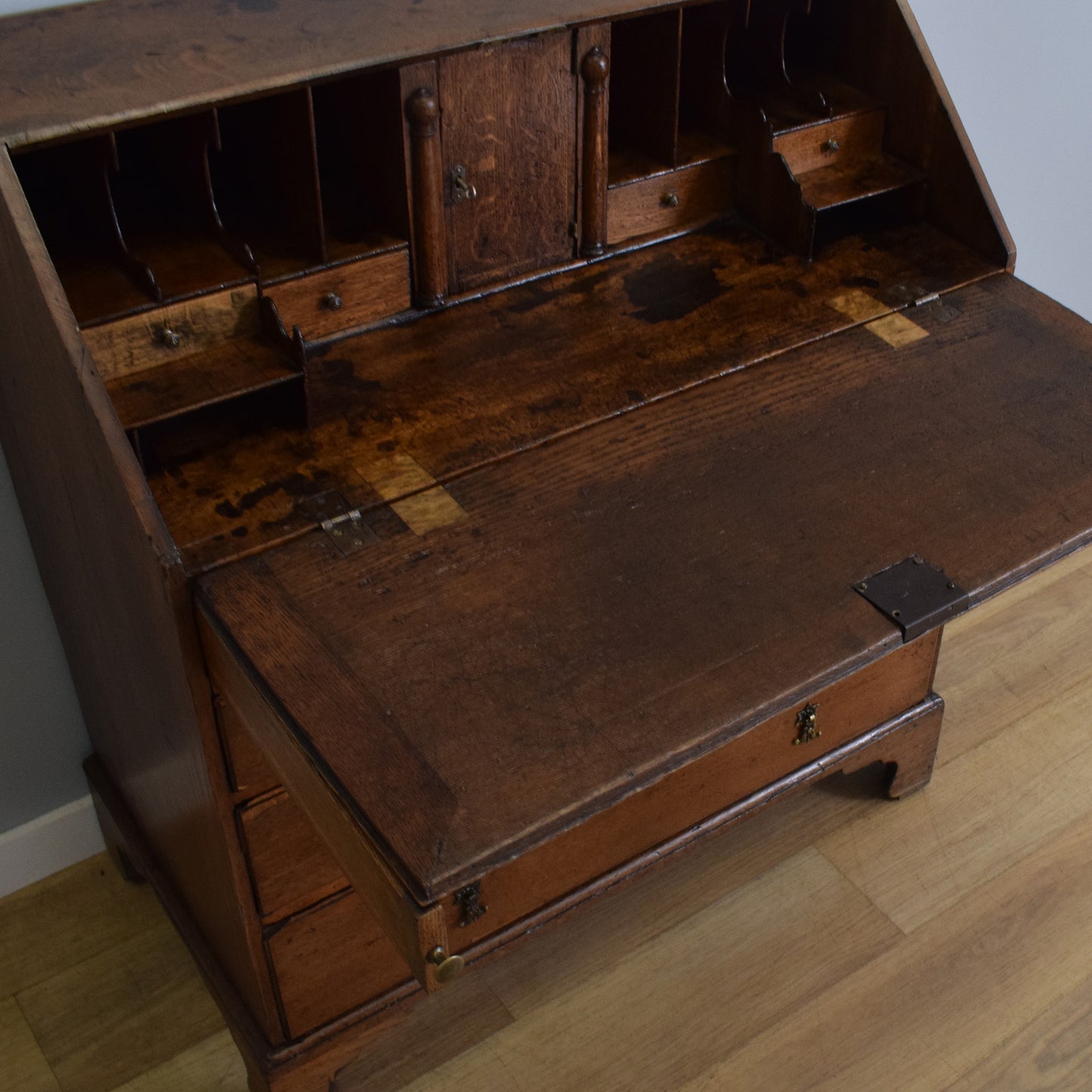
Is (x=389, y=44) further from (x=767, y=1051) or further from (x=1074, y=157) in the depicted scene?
(x=1074, y=157)

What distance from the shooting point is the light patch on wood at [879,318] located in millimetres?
1610

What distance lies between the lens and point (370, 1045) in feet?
6.21

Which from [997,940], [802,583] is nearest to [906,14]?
[802,583]

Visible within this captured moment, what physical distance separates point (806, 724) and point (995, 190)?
54.8 inches

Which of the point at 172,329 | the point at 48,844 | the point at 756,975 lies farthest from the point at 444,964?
the point at 48,844

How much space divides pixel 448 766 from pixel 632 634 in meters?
0.22

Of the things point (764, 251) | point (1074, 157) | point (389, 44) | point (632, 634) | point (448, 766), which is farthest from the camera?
point (1074, 157)

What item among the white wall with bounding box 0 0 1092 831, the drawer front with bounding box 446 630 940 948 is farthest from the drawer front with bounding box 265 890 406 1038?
the white wall with bounding box 0 0 1092 831

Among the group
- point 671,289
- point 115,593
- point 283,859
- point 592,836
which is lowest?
point 283,859

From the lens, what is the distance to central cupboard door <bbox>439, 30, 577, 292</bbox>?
1511mm

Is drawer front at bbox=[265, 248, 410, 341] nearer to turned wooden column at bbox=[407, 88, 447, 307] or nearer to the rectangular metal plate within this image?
turned wooden column at bbox=[407, 88, 447, 307]

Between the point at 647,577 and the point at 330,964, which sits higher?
the point at 647,577

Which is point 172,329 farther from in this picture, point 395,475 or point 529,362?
point 529,362

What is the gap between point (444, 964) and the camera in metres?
Answer: 1.12
